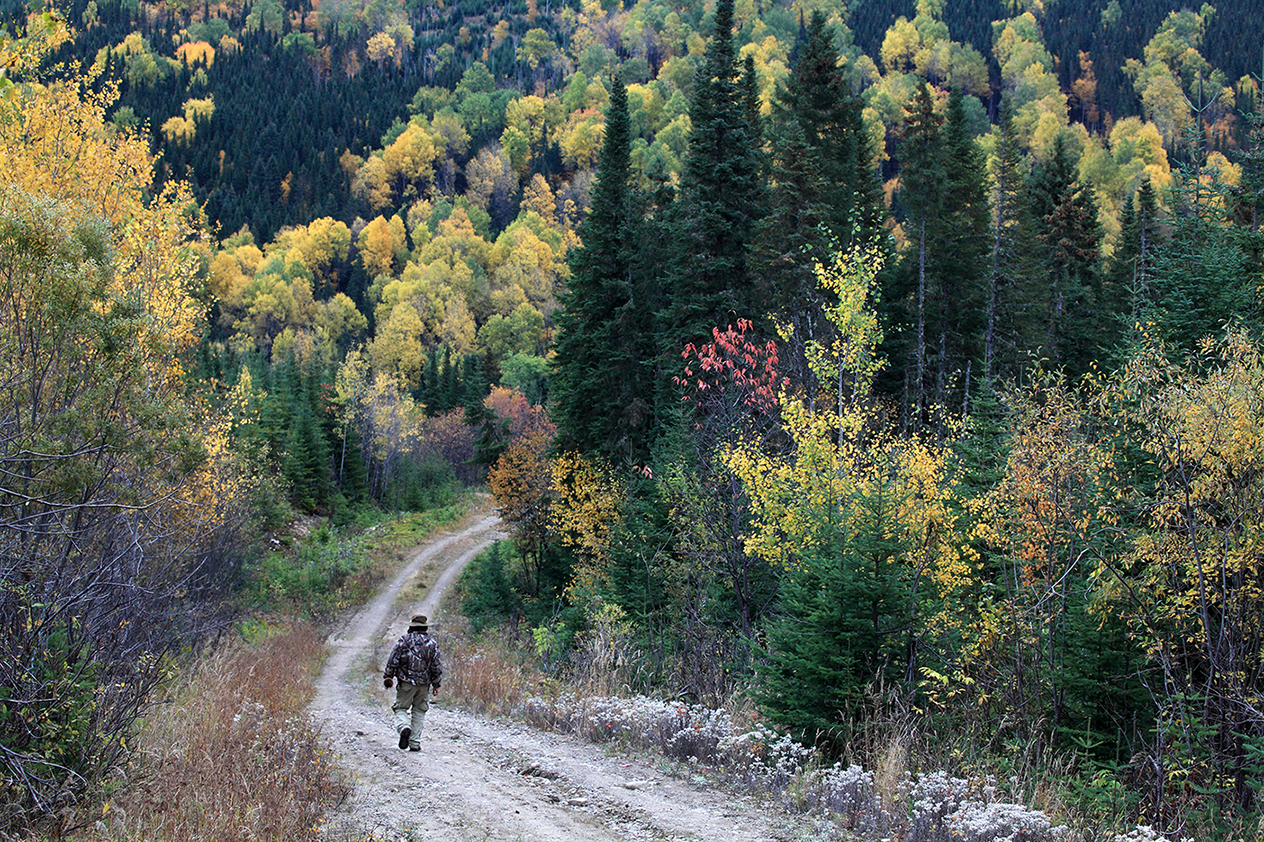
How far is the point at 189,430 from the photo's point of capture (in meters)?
8.52

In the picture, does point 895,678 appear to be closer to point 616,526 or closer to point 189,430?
point 189,430

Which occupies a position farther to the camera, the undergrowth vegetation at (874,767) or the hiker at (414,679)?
the hiker at (414,679)

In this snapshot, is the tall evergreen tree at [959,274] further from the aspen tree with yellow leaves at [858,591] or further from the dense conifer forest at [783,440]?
the aspen tree with yellow leaves at [858,591]

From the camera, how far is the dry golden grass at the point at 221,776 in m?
5.92

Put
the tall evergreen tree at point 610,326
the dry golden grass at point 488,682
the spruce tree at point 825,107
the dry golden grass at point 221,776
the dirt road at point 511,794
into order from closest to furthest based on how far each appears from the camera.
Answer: the dry golden grass at point 221,776, the dirt road at point 511,794, the dry golden grass at point 488,682, the tall evergreen tree at point 610,326, the spruce tree at point 825,107

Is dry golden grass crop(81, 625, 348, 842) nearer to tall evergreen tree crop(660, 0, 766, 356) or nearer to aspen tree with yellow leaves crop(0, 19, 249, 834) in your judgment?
aspen tree with yellow leaves crop(0, 19, 249, 834)

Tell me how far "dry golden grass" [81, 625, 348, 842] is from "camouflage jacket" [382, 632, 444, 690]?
3.96ft

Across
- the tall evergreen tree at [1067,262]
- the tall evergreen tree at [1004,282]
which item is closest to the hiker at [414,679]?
the tall evergreen tree at [1004,282]

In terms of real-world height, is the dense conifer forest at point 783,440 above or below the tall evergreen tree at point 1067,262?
below

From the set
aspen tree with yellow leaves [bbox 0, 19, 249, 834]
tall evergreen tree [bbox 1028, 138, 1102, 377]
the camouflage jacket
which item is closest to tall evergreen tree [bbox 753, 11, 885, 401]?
the camouflage jacket

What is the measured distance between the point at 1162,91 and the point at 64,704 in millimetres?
144484

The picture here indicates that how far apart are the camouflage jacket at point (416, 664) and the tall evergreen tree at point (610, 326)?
1548cm

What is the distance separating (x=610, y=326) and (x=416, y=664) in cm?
1774

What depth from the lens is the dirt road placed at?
21.2 ft
